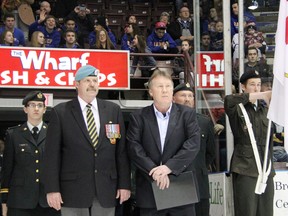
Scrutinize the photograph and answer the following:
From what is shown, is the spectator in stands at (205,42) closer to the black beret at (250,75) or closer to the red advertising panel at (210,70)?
the red advertising panel at (210,70)

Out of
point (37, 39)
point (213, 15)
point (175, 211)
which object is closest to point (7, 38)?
point (37, 39)

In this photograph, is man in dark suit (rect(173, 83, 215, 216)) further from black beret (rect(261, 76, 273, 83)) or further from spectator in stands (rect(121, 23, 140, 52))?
spectator in stands (rect(121, 23, 140, 52))

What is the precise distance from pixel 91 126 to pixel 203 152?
5.09 ft

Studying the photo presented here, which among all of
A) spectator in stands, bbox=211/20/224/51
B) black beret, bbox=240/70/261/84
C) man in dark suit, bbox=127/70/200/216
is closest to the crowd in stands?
spectator in stands, bbox=211/20/224/51

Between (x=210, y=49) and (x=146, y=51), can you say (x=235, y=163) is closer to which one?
(x=210, y=49)

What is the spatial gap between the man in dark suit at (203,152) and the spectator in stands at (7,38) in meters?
6.06

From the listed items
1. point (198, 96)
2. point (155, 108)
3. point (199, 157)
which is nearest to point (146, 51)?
point (198, 96)

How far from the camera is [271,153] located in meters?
6.02

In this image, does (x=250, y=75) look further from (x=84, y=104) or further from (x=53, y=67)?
(x=53, y=67)

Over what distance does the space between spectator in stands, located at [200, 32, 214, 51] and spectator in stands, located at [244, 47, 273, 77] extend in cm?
56

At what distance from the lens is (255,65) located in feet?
22.2

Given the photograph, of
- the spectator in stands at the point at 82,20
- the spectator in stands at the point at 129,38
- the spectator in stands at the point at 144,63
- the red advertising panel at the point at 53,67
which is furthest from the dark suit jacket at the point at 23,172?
the spectator in stands at the point at 82,20

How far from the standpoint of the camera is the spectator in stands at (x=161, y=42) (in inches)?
516

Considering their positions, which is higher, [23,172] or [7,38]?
[7,38]
